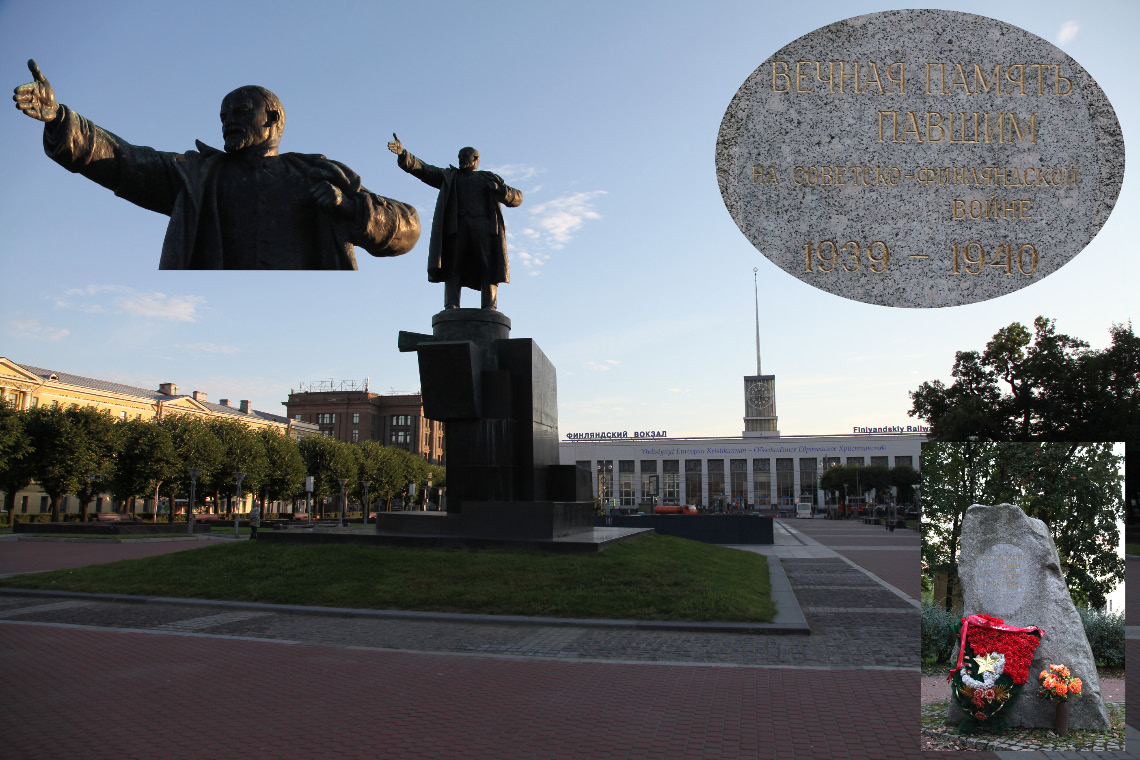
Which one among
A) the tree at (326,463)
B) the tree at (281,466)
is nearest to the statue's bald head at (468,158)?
the tree at (281,466)

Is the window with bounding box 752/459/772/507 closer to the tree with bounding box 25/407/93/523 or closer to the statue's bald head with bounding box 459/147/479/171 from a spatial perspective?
the tree with bounding box 25/407/93/523

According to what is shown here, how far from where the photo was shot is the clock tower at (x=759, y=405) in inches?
4924

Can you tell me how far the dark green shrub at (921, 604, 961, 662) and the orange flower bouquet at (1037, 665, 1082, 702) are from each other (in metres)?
0.33

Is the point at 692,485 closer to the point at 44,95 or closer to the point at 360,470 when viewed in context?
the point at 360,470

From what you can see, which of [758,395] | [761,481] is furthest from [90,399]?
[761,481]

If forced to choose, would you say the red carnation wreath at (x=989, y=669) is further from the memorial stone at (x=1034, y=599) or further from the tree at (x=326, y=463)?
the tree at (x=326, y=463)

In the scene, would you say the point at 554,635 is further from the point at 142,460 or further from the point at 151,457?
the point at 142,460

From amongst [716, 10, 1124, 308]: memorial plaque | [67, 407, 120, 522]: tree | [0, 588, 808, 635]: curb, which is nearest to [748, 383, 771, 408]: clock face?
[67, 407, 120, 522]: tree

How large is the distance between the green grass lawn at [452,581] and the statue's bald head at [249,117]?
36.5 feet

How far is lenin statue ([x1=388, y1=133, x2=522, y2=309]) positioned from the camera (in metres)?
15.9

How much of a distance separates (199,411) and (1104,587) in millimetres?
96377

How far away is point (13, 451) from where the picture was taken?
4959 centimetres

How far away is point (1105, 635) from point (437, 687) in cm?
680

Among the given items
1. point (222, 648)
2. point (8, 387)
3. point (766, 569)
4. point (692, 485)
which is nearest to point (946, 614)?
point (222, 648)
